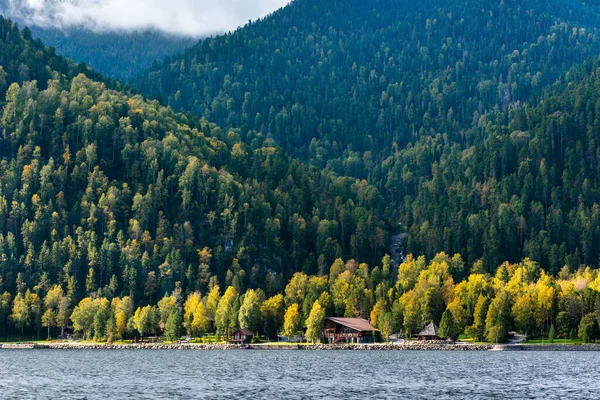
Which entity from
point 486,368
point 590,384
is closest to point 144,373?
point 486,368

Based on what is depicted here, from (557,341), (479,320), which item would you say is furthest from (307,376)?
(557,341)

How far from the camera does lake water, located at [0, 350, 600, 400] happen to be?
102625 mm

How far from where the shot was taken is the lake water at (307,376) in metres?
103

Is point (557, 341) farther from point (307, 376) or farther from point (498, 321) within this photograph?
point (307, 376)

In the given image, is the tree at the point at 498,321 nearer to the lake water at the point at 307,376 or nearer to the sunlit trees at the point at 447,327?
the sunlit trees at the point at 447,327

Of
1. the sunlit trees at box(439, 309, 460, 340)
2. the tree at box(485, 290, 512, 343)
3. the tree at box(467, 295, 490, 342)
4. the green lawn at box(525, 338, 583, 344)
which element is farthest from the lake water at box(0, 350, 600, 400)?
the sunlit trees at box(439, 309, 460, 340)

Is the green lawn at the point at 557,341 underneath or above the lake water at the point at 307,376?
above

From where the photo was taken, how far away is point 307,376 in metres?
124

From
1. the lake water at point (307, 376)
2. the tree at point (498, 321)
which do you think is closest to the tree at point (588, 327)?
the lake water at point (307, 376)

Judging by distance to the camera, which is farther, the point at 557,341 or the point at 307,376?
the point at 557,341

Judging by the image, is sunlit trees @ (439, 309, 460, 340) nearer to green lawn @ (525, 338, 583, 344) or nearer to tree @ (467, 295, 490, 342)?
tree @ (467, 295, 490, 342)

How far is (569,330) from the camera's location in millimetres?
197000

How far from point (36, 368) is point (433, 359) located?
5872 cm

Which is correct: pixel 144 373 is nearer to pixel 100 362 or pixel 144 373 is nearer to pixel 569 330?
pixel 100 362
